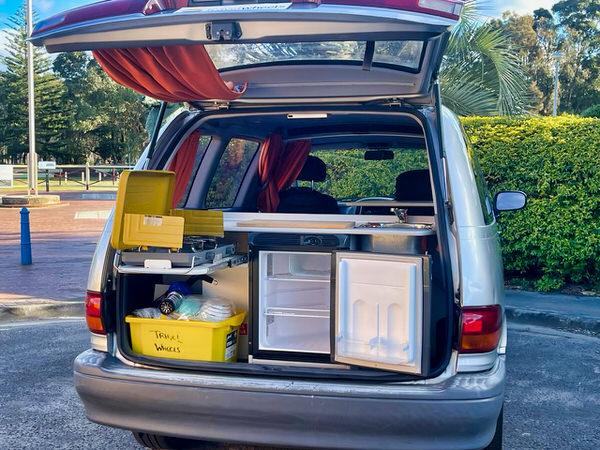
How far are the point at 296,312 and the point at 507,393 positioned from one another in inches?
82.1

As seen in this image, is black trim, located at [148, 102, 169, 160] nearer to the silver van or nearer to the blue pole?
the silver van

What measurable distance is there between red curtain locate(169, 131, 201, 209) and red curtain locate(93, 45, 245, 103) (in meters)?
0.46

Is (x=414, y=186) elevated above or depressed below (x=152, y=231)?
above

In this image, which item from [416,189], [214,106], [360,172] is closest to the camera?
[214,106]

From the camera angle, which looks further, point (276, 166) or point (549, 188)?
point (549, 188)

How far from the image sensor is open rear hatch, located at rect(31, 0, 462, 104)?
2.38 metres

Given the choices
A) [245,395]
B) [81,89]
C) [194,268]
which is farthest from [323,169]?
[81,89]

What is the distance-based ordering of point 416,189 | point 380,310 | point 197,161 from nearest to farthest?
point 380,310, point 197,161, point 416,189

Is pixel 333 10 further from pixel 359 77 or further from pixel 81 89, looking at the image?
pixel 81 89

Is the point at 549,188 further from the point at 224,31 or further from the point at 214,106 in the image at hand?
the point at 224,31

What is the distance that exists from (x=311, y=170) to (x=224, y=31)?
3235 mm

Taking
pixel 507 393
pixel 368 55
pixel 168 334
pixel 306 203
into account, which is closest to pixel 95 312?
pixel 168 334

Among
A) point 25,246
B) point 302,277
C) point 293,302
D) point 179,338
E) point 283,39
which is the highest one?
point 283,39

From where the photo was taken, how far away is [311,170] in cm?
569
